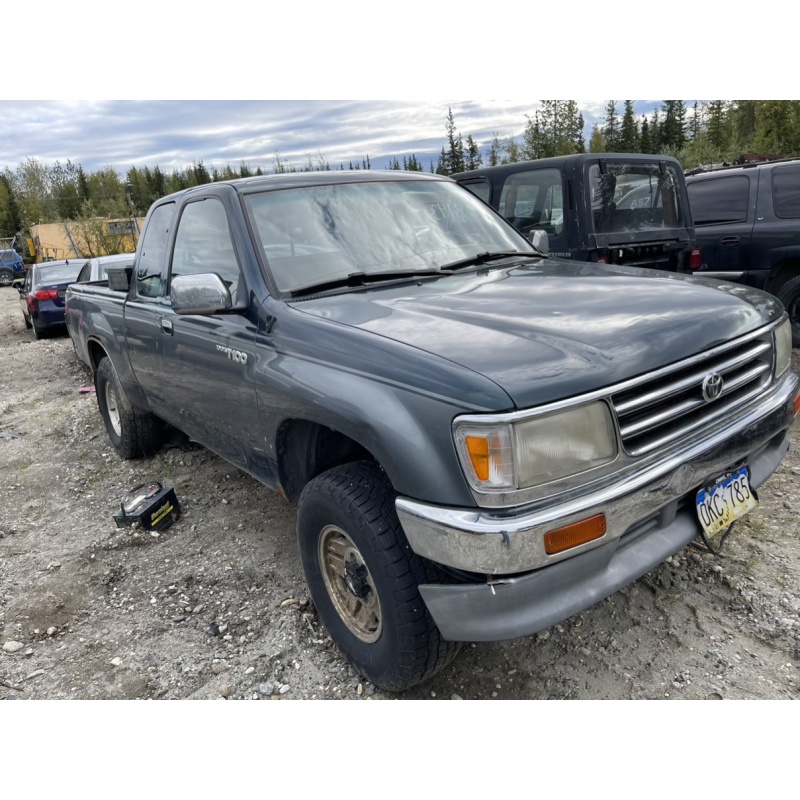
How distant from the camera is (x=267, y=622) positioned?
3.01 meters

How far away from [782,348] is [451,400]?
1.70 m

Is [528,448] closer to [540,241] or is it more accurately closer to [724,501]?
[724,501]

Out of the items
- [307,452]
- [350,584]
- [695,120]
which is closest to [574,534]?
[350,584]

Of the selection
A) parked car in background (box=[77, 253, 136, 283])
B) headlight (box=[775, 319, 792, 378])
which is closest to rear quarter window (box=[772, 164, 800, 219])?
headlight (box=[775, 319, 792, 378])

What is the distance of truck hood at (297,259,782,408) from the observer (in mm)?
1983

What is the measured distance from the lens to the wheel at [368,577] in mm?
2143

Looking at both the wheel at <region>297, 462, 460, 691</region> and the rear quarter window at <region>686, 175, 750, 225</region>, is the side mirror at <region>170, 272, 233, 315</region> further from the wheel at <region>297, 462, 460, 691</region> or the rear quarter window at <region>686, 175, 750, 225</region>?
the rear quarter window at <region>686, 175, 750, 225</region>

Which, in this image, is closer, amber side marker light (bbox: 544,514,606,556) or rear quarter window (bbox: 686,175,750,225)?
amber side marker light (bbox: 544,514,606,556)

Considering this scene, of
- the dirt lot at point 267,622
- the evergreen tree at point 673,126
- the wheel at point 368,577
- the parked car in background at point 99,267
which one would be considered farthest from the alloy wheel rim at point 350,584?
the evergreen tree at point 673,126

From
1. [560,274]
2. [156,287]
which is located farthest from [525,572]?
[156,287]

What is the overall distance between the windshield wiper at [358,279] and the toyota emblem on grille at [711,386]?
1283mm

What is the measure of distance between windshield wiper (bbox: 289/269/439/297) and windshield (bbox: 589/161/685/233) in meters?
3.30

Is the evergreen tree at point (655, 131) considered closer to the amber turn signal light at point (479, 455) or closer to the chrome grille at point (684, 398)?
the chrome grille at point (684, 398)

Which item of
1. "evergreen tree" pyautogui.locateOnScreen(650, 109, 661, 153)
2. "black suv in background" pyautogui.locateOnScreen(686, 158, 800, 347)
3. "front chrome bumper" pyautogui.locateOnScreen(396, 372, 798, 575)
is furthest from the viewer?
"evergreen tree" pyautogui.locateOnScreen(650, 109, 661, 153)
